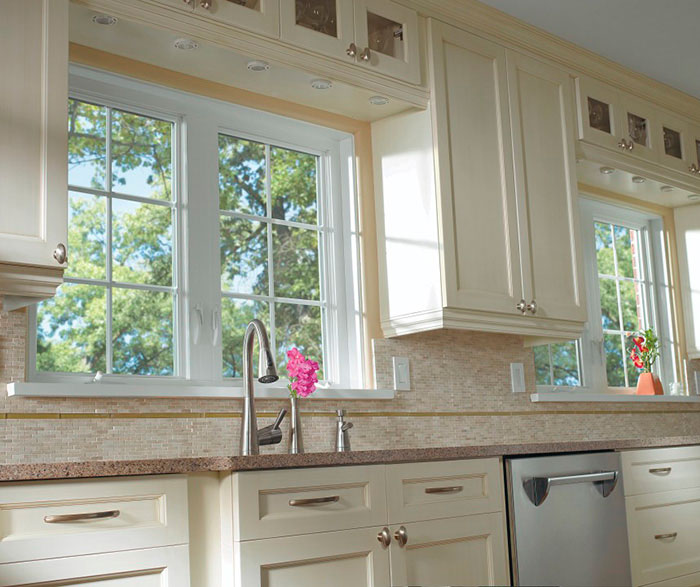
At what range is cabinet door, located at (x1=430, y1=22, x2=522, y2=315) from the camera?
3027mm

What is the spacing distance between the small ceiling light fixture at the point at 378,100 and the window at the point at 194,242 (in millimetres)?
247

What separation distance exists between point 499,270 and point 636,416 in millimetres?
1441

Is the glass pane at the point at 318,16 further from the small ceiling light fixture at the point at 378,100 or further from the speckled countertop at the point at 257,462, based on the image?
the speckled countertop at the point at 257,462

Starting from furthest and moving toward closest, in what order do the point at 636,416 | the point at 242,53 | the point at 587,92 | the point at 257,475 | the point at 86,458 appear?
the point at 636,416 → the point at 587,92 → the point at 242,53 → the point at 86,458 → the point at 257,475

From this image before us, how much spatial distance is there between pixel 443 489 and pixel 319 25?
58.6 inches

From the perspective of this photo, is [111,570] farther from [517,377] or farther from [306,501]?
[517,377]

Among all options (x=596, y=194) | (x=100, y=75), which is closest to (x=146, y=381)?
(x=100, y=75)

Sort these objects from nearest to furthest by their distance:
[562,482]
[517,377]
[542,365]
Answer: [562,482] < [517,377] < [542,365]

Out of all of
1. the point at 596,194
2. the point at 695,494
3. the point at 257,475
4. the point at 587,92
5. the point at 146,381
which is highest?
the point at 587,92

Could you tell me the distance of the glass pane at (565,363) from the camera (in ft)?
13.0

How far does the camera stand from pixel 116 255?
2.67 meters

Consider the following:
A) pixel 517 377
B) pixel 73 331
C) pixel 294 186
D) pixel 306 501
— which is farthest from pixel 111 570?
pixel 517 377

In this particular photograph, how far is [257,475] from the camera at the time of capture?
2016mm

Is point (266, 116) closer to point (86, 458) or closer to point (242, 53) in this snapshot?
point (242, 53)
